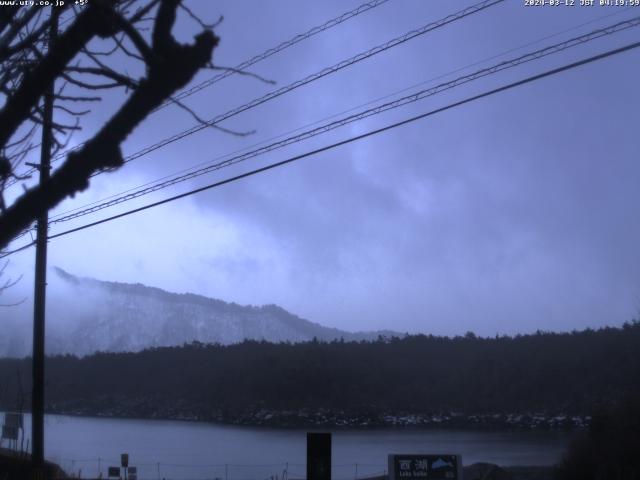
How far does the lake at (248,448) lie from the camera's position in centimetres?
3350

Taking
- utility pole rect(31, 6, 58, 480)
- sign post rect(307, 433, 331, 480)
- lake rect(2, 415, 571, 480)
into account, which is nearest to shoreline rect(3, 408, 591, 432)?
lake rect(2, 415, 571, 480)

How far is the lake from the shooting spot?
110ft

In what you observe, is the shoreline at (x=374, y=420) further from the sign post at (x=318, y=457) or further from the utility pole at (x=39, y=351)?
the sign post at (x=318, y=457)

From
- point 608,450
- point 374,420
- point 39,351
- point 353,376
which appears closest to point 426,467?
point 39,351

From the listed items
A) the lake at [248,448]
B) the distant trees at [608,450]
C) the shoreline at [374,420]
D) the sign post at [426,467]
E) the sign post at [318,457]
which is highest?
the sign post at [318,457]

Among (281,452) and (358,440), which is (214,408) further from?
(281,452)

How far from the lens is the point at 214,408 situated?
75.6 meters

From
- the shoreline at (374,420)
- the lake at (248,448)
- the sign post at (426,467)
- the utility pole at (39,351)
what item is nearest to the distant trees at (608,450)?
the lake at (248,448)

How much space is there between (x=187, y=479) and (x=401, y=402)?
138ft

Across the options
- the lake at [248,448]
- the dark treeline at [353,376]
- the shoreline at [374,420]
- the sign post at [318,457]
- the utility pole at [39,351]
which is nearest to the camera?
the sign post at [318,457]

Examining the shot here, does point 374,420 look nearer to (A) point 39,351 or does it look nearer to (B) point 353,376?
(B) point 353,376

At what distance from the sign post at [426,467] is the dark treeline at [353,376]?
44911 millimetres

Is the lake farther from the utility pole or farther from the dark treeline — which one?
the utility pole

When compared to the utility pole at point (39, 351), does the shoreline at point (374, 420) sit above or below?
below
